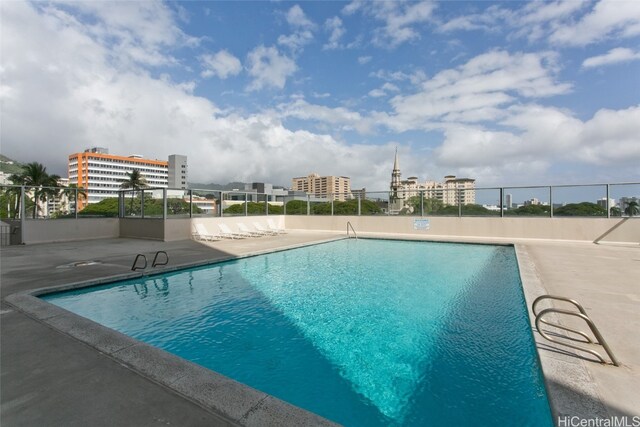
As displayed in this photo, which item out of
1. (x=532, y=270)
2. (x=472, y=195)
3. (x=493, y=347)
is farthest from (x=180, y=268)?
(x=472, y=195)

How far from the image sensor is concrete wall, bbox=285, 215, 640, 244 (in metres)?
12.0

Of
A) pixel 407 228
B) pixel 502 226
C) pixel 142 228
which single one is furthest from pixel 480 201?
pixel 142 228

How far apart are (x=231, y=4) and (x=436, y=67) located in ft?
41.2

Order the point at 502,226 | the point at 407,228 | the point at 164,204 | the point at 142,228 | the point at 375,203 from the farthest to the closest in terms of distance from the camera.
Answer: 1. the point at 375,203
2. the point at 407,228
3. the point at 142,228
4. the point at 502,226
5. the point at 164,204

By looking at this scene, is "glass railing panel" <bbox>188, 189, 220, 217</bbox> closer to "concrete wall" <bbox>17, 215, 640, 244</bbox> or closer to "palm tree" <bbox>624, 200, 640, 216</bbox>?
"concrete wall" <bbox>17, 215, 640, 244</bbox>

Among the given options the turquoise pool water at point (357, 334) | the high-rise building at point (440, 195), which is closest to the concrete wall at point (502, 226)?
the high-rise building at point (440, 195)

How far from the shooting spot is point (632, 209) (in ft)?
38.8

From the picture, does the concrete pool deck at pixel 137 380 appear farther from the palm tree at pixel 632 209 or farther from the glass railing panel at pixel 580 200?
the palm tree at pixel 632 209

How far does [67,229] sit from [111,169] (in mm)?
129864

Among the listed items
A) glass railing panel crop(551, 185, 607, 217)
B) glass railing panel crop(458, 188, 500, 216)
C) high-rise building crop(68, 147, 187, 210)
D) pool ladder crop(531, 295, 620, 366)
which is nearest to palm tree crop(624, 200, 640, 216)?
glass railing panel crop(551, 185, 607, 217)

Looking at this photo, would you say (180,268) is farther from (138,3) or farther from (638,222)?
(638,222)

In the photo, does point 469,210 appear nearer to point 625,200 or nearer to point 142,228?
Result: point 625,200

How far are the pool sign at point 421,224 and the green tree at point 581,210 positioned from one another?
210 inches

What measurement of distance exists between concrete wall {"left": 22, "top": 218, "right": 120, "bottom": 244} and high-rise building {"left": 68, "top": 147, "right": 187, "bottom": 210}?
109 meters
